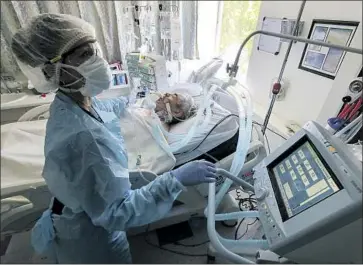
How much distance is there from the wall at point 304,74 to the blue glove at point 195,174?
0.77 m

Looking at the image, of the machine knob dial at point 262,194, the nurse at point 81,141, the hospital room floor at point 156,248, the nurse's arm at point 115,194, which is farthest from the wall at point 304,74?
the nurse's arm at point 115,194

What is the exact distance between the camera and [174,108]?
1.54m

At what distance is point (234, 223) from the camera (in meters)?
1.65

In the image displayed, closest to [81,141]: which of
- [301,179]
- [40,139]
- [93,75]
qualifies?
[93,75]

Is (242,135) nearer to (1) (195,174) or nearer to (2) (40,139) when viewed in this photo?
(1) (195,174)

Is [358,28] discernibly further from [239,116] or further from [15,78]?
[15,78]

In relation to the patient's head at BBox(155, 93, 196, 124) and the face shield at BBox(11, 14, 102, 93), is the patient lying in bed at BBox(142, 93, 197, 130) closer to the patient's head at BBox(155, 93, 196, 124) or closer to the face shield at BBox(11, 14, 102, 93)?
the patient's head at BBox(155, 93, 196, 124)

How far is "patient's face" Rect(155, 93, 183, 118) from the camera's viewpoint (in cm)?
153

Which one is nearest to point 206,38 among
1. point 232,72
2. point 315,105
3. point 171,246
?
point 232,72

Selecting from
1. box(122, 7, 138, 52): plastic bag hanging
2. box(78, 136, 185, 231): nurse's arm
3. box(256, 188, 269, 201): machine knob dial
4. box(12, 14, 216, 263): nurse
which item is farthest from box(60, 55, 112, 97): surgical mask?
box(256, 188, 269, 201): machine knob dial

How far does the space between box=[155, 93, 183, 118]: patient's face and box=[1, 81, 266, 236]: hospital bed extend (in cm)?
13

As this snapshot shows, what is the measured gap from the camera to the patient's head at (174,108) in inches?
59.9

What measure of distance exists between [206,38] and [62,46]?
4.16 ft

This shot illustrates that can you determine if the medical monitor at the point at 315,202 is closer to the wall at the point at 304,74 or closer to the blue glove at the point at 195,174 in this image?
the blue glove at the point at 195,174
